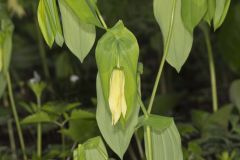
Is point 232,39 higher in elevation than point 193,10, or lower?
lower

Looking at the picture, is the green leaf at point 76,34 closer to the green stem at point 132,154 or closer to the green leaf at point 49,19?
the green leaf at point 49,19

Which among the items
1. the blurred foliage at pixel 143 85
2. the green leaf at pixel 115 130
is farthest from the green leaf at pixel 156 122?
the blurred foliage at pixel 143 85

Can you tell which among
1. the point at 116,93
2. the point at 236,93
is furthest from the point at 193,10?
the point at 236,93

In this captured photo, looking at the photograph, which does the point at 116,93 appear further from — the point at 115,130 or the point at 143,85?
the point at 143,85

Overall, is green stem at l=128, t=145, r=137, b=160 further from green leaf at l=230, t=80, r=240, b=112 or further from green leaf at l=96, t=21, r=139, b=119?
green leaf at l=96, t=21, r=139, b=119

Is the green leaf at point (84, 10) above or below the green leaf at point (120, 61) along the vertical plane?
above

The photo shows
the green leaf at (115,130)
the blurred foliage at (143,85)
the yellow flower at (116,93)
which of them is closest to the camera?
the yellow flower at (116,93)

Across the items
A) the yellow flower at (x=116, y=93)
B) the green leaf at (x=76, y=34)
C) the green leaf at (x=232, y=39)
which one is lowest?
the green leaf at (x=232, y=39)
